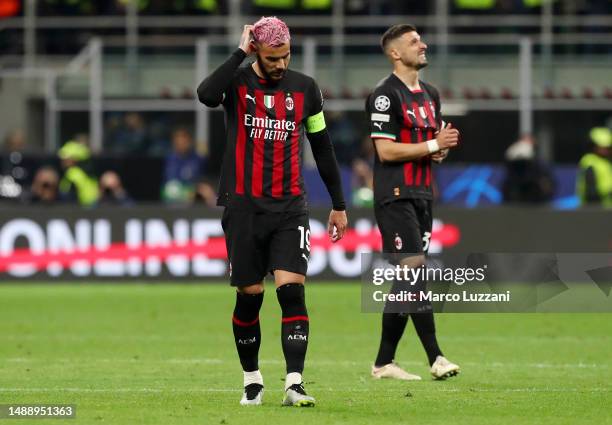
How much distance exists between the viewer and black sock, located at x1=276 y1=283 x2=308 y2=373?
977cm

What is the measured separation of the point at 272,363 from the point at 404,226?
7.26 feet

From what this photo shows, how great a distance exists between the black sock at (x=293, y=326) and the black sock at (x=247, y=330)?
0.23 meters

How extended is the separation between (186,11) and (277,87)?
20600mm

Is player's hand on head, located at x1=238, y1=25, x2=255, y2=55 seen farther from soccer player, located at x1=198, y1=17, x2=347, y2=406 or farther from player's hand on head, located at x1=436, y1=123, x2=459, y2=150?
player's hand on head, located at x1=436, y1=123, x2=459, y2=150

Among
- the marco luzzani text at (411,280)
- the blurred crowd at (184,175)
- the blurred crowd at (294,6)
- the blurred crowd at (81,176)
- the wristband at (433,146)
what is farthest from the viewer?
the blurred crowd at (294,6)

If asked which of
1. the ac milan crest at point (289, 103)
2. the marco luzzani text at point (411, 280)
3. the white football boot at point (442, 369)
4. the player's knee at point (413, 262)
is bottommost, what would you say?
the white football boot at point (442, 369)

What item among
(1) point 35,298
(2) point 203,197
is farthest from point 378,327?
(2) point 203,197

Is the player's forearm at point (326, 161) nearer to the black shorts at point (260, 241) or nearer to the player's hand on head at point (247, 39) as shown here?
the black shorts at point (260, 241)

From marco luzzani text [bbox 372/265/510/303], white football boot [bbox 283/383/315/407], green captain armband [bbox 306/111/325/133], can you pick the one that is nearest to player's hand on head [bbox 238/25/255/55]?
green captain armband [bbox 306/111/325/133]

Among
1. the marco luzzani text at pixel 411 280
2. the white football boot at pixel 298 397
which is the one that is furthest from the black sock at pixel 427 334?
the white football boot at pixel 298 397

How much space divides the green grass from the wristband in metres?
1.60

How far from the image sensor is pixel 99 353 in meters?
14.1

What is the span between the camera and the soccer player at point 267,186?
386 inches

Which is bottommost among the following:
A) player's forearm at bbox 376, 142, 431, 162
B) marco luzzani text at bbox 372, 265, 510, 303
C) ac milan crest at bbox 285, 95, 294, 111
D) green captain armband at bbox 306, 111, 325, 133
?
marco luzzani text at bbox 372, 265, 510, 303
